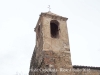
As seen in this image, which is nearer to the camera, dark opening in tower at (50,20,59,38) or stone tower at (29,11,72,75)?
stone tower at (29,11,72,75)

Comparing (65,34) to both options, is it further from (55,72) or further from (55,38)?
(55,72)

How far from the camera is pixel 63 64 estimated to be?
11656mm

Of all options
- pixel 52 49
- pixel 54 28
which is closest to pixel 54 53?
pixel 52 49

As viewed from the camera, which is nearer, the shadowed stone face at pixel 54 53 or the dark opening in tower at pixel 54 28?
the shadowed stone face at pixel 54 53

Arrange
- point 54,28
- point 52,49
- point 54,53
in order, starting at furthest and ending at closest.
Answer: point 54,28 → point 52,49 → point 54,53

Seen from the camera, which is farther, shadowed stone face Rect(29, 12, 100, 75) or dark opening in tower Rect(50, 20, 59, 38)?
dark opening in tower Rect(50, 20, 59, 38)

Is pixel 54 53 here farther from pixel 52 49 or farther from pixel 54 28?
pixel 54 28

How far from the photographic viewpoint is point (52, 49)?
12.1 meters

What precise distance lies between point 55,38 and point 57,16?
70.7 inches

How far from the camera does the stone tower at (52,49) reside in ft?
37.6

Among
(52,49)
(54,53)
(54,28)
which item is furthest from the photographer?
(54,28)

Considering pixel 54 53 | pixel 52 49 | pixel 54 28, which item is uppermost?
pixel 54 28

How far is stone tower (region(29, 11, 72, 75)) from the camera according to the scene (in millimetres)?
11469

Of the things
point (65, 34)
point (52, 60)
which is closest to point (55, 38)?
point (65, 34)
